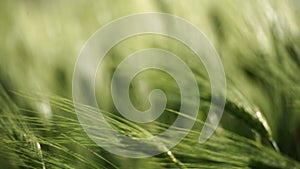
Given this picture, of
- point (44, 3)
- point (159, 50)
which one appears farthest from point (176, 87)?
point (44, 3)

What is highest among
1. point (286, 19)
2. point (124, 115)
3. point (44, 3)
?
point (44, 3)

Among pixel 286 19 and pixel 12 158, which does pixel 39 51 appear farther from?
pixel 286 19

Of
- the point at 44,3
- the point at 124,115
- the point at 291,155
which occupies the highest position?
the point at 44,3

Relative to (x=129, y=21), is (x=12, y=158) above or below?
below

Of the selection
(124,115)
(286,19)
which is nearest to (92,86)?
(124,115)

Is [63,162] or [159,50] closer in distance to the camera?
[159,50]

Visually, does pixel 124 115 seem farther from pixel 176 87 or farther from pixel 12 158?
pixel 12 158
